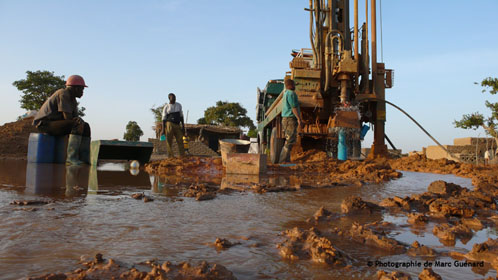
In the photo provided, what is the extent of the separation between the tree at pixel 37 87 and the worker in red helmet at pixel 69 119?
24468 mm

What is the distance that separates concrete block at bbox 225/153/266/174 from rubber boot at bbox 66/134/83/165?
334 centimetres

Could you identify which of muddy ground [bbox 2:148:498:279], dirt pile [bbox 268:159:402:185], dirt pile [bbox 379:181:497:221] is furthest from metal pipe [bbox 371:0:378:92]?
dirt pile [bbox 379:181:497:221]

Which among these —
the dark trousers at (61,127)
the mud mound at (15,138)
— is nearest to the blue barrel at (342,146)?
the dark trousers at (61,127)

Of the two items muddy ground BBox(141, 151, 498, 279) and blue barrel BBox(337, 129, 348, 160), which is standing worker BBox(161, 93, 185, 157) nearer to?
blue barrel BBox(337, 129, 348, 160)

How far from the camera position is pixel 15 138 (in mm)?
15578

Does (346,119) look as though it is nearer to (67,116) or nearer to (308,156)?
(308,156)

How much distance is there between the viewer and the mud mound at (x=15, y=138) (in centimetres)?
1495

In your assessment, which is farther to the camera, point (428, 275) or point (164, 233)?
point (164, 233)

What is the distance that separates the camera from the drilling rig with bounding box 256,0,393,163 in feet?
30.9

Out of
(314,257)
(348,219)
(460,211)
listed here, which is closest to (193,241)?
(314,257)

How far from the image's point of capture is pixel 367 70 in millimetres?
11016

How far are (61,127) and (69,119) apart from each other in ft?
1.34

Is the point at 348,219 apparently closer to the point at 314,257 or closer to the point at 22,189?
the point at 314,257

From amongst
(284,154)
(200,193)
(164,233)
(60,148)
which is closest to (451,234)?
(164,233)
